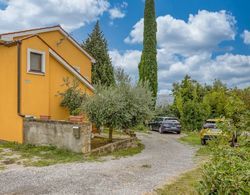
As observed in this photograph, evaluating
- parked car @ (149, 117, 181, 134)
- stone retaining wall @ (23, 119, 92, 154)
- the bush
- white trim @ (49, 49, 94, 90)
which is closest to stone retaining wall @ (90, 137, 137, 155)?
stone retaining wall @ (23, 119, 92, 154)

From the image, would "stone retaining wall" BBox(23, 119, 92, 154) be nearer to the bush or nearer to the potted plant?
the potted plant

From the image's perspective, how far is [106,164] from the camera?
12.2 metres

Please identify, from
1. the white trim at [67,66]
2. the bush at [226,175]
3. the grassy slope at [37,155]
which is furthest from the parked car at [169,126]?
the bush at [226,175]

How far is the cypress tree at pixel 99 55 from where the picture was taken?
107ft

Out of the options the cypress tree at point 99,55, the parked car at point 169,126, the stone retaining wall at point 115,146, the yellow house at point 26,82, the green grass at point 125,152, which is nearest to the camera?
the stone retaining wall at point 115,146

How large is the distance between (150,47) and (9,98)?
79.7 ft

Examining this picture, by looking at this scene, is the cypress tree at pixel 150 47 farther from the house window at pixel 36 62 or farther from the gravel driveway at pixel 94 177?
the gravel driveway at pixel 94 177

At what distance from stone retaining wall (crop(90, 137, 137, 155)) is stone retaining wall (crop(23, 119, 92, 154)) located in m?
0.70

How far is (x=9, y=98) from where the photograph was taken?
16703 millimetres

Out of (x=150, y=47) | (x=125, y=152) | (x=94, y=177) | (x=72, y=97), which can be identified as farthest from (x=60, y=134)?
(x=150, y=47)

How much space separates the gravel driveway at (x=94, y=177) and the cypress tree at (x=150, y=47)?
25510 mm

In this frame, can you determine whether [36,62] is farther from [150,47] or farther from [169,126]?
[150,47]

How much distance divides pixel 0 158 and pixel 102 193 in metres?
6.47

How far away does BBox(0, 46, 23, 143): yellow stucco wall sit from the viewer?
16.3 meters
